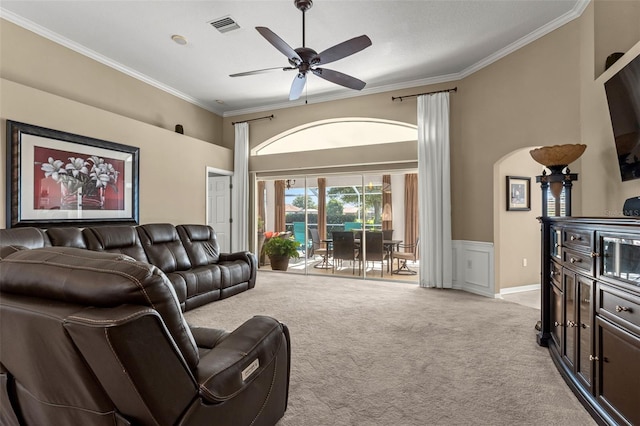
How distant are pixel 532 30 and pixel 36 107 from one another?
5862 mm

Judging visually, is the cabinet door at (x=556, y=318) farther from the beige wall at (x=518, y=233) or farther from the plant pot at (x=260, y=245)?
the plant pot at (x=260, y=245)

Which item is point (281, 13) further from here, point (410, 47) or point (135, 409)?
point (135, 409)

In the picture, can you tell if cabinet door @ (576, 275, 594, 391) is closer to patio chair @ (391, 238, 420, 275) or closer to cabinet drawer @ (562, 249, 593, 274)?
cabinet drawer @ (562, 249, 593, 274)

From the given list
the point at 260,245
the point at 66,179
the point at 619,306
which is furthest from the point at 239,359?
the point at 260,245

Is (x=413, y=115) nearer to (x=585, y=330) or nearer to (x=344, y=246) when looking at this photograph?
(x=344, y=246)

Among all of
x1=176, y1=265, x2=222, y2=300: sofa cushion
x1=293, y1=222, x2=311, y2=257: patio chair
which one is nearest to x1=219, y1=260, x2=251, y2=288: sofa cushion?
x1=176, y1=265, x2=222, y2=300: sofa cushion

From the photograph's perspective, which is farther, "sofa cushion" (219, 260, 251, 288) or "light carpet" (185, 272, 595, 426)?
"sofa cushion" (219, 260, 251, 288)

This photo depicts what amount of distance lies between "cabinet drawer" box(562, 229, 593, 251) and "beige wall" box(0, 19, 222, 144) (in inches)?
221

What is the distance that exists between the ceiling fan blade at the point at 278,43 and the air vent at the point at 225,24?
116 centimetres

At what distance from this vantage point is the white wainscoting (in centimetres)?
456

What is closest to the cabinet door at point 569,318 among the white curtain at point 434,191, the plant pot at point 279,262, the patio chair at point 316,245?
the white curtain at point 434,191

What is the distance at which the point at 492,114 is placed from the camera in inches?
177

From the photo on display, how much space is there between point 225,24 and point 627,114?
393cm

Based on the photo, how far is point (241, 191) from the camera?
22.0ft
